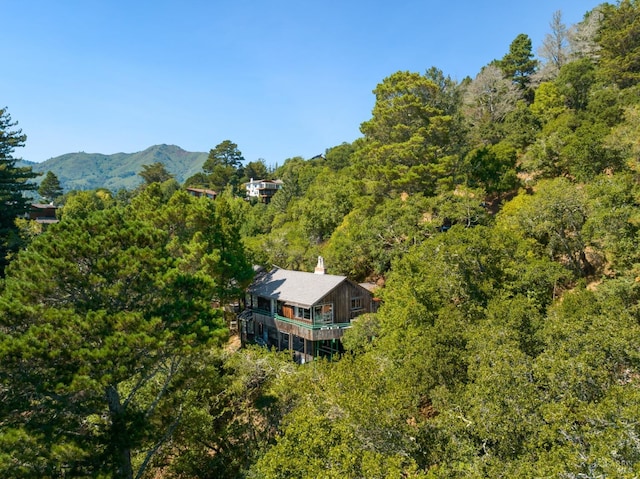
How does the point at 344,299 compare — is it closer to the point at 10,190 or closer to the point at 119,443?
the point at 119,443

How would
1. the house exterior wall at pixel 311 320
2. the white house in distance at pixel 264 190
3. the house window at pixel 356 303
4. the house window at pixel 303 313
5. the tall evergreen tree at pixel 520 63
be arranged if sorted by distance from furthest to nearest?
1. the white house in distance at pixel 264 190
2. the tall evergreen tree at pixel 520 63
3. the house window at pixel 356 303
4. the house window at pixel 303 313
5. the house exterior wall at pixel 311 320

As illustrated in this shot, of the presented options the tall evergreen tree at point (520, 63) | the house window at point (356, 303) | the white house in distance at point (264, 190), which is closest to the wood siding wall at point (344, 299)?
the house window at point (356, 303)

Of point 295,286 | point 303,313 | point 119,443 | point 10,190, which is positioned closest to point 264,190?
point 10,190

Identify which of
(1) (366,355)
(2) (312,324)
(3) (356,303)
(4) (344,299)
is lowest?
(2) (312,324)

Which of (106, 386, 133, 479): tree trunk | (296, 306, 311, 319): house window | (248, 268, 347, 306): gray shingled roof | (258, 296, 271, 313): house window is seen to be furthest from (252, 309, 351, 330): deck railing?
(106, 386, 133, 479): tree trunk

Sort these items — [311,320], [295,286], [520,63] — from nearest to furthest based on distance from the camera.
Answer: [311,320], [295,286], [520,63]

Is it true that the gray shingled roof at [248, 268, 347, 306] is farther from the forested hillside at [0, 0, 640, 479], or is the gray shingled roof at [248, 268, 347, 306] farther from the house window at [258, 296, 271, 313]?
the forested hillside at [0, 0, 640, 479]

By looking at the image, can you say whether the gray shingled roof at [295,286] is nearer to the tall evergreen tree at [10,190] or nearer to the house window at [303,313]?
the house window at [303,313]
